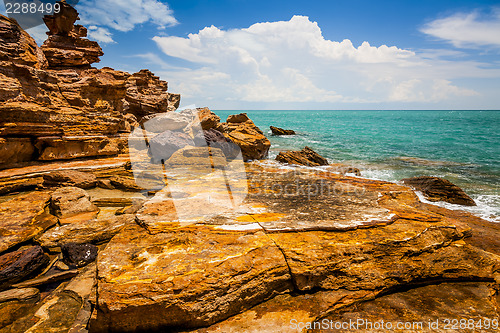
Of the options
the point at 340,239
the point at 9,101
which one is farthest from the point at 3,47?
the point at 340,239

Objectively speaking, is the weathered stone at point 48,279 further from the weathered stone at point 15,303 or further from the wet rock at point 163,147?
the wet rock at point 163,147

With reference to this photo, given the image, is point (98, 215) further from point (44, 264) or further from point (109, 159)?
point (109, 159)

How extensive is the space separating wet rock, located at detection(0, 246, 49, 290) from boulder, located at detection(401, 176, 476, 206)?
1001 cm

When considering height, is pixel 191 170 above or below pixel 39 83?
below

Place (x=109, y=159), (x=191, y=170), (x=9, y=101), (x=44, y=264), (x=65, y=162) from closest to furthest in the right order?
(x=44, y=264), (x=191, y=170), (x=9, y=101), (x=65, y=162), (x=109, y=159)

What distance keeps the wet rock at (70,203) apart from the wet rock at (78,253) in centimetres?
124

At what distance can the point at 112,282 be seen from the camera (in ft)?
6.93

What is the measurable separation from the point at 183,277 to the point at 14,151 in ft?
25.7

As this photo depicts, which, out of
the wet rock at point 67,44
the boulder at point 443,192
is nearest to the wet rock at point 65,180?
the boulder at point 443,192

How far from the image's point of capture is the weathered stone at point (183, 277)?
2045 millimetres

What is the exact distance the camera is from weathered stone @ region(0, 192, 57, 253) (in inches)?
148

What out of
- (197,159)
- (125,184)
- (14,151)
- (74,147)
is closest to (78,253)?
(125,184)

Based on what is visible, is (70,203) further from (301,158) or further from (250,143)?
(301,158)

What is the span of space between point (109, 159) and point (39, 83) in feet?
10.7
